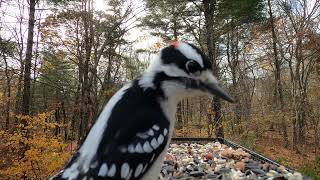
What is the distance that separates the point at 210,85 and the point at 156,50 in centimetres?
1400

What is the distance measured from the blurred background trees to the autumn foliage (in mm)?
33

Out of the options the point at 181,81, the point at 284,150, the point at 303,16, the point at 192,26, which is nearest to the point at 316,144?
the point at 284,150

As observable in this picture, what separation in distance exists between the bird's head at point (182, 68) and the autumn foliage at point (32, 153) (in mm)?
8650

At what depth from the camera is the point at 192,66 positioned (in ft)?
5.39

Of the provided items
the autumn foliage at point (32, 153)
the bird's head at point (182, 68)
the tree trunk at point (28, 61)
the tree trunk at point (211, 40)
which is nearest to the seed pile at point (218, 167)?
the bird's head at point (182, 68)

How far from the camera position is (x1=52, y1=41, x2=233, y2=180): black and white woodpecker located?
4.94 ft

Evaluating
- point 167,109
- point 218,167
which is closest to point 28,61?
point 218,167

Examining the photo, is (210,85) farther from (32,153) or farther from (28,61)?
(28,61)

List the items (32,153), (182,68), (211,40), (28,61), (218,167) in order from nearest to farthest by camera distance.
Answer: (182,68)
(218,167)
(32,153)
(28,61)
(211,40)

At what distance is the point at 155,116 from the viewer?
162 centimetres

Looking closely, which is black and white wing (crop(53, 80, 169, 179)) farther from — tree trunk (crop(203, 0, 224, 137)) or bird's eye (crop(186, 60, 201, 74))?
tree trunk (crop(203, 0, 224, 137))

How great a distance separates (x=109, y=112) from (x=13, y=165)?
10.0 m

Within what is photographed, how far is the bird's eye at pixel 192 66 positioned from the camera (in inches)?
64.4

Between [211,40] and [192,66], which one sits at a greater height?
[211,40]
